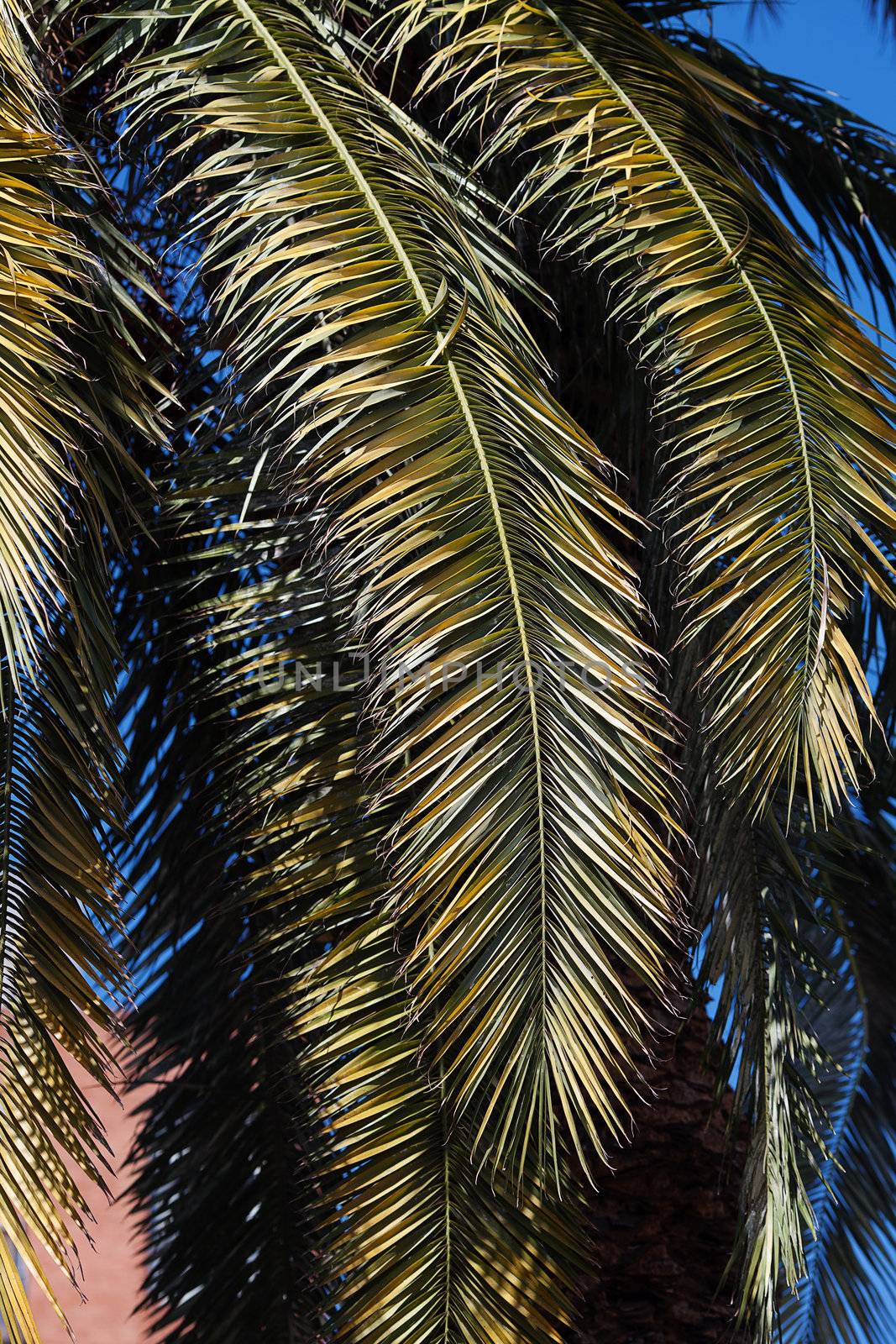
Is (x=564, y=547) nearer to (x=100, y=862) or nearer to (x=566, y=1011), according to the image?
(x=566, y=1011)

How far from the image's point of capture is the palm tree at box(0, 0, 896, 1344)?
89.0 inches

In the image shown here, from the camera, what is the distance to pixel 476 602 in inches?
88.9

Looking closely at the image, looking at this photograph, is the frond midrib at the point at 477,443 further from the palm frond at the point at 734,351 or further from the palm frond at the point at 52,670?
the palm frond at the point at 52,670

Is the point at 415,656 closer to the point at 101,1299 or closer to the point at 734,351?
the point at 734,351

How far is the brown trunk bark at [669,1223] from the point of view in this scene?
3.63 metres

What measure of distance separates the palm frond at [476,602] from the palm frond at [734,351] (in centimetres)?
26

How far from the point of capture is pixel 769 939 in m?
3.34

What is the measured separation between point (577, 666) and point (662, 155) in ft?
3.81

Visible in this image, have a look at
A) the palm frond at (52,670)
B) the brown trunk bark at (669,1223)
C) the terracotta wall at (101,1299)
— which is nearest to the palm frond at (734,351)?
the palm frond at (52,670)

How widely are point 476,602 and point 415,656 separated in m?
0.16

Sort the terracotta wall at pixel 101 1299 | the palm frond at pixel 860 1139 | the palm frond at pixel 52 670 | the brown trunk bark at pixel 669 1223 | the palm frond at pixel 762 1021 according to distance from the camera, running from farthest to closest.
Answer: the terracotta wall at pixel 101 1299
the palm frond at pixel 860 1139
the brown trunk bark at pixel 669 1223
the palm frond at pixel 762 1021
the palm frond at pixel 52 670

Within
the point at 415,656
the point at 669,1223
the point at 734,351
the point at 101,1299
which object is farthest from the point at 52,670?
the point at 101,1299

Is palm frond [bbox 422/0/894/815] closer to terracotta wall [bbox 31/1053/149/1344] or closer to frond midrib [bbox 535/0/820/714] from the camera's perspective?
frond midrib [bbox 535/0/820/714]

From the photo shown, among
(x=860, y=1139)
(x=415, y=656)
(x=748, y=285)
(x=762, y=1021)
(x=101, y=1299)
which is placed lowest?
(x=860, y=1139)
